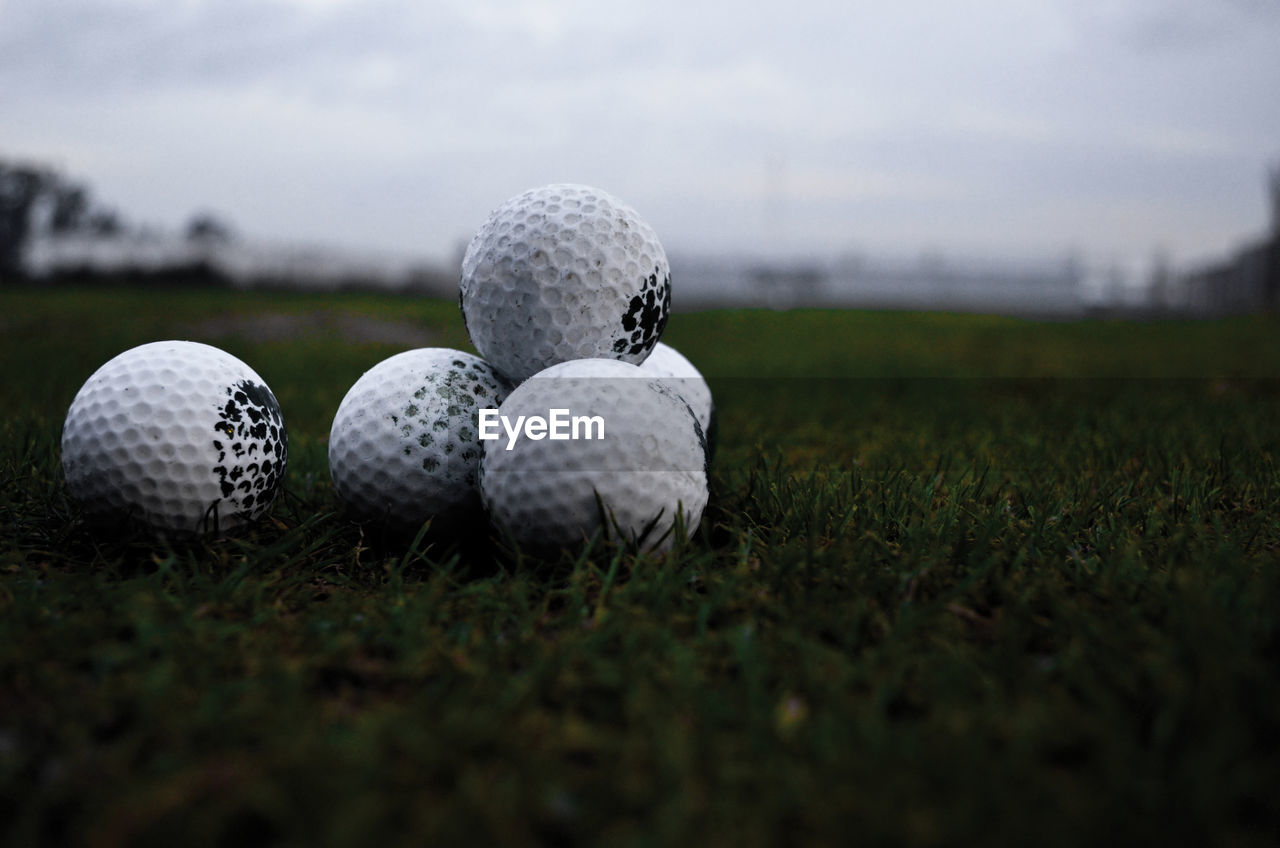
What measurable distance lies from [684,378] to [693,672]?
1.93m

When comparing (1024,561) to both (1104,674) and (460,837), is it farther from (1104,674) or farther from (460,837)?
(460,837)

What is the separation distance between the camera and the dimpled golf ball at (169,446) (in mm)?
2566

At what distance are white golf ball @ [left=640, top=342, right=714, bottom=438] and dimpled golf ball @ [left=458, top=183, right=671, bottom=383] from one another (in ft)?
1.37

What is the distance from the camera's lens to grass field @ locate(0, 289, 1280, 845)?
4.29 ft

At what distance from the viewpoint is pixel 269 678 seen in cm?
173

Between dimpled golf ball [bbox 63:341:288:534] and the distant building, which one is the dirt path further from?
the distant building

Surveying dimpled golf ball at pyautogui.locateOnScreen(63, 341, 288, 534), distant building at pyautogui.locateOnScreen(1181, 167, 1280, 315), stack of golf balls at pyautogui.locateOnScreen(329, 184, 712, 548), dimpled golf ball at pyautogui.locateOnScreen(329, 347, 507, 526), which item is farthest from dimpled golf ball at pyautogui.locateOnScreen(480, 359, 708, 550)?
distant building at pyautogui.locateOnScreen(1181, 167, 1280, 315)

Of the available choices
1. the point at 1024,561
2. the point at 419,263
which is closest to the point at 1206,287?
the point at 419,263

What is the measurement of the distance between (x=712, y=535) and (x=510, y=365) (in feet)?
3.16

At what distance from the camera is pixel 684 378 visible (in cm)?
353

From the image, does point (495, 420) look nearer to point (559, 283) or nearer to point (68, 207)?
point (559, 283)

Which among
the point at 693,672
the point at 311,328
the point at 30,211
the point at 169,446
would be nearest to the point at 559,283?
the point at 169,446

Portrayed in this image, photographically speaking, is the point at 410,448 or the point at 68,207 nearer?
the point at 410,448

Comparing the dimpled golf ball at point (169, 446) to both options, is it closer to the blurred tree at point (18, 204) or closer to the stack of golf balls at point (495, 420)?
the stack of golf balls at point (495, 420)
